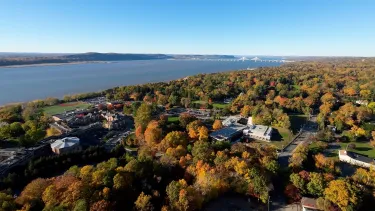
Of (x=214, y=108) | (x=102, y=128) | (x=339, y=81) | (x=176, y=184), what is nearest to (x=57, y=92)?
(x=102, y=128)

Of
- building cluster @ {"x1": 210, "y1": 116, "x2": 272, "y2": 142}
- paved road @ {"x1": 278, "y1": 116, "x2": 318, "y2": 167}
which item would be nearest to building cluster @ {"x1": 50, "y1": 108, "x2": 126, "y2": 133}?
building cluster @ {"x1": 210, "y1": 116, "x2": 272, "y2": 142}

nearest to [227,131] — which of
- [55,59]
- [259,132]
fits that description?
[259,132]

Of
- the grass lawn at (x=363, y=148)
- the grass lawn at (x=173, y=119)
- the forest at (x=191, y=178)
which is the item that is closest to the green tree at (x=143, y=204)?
the forest at (x=191, y=178)

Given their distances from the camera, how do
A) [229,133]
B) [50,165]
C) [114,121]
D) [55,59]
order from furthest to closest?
[55,59] < [114,121] < [229,133] < [50,165]

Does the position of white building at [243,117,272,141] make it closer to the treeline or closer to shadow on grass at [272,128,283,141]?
shadow on grass at [272,128,283,141]

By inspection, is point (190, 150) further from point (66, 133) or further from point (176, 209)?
point (66, 133)

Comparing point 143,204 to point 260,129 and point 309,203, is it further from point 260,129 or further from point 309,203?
point 260,129

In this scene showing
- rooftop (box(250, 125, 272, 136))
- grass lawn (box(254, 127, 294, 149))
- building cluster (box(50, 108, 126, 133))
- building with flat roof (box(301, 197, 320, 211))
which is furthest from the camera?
building cluster (box(50, 108, 126, 133))
